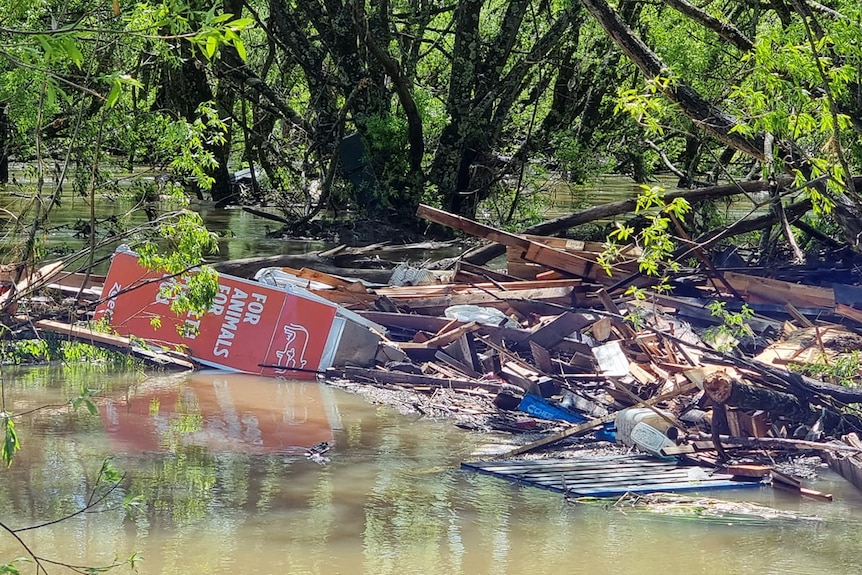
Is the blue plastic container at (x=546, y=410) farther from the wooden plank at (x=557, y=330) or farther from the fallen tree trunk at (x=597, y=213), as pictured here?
the fallen tree trunk at (x=597, y=213)

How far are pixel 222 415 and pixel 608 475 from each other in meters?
3.76

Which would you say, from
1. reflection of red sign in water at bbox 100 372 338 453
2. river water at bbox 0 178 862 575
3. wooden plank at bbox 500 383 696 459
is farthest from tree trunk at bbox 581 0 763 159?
reflection of red sign in water at bbox 100 372 338 453

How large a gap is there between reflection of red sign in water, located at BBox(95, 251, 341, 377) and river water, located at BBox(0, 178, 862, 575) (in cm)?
171

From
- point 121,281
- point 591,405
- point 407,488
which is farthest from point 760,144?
point 121,281

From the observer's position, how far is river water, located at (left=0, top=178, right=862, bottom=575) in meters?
6.03

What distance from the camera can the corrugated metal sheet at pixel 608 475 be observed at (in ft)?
24.0

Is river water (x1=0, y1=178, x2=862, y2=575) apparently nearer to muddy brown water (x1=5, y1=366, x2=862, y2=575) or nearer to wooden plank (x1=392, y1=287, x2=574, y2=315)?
muddy brown water (x1=5, y1=366, x2=862, y2=575)

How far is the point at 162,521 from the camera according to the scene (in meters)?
6.54

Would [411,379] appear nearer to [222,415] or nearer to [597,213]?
[222,415]

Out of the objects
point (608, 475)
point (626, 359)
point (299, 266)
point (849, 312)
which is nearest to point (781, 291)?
point (849, 312)

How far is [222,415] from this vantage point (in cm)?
938

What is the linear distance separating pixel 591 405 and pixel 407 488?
8.62 feet

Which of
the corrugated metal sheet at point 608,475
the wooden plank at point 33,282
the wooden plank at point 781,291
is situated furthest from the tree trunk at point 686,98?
the wooden plank at point 33,282

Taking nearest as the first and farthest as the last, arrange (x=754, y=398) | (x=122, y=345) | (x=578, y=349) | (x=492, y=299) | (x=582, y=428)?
(x=754, y=398) < (x=582, y=428) < (x=578, y=349) < (x=122, y=345) < (x=492, y=299)
